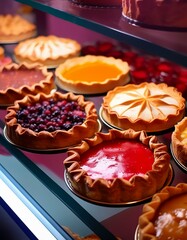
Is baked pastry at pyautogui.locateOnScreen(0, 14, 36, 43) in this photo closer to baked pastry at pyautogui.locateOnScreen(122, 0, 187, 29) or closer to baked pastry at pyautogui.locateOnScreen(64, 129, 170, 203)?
baked pastry at pyautogui.locateOnScreen(64, 129, 170, 203)

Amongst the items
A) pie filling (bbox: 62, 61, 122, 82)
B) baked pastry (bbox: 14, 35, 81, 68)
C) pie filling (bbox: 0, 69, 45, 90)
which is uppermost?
pie filling (bbox: 62, 61, 122, 82)

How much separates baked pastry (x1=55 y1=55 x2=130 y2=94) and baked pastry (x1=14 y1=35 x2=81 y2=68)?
137 mm

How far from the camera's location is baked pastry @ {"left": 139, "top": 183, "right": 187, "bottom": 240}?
1.23 metres

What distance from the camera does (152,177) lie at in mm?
1437

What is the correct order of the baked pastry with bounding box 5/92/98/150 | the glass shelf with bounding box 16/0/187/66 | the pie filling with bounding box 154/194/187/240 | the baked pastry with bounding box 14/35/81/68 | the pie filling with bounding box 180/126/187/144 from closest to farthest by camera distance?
the glass shelf with bounding box 16/0/187/66 < the pie filling with bounding box 154/194/187/240 < the pie filling with bounding box 180/126/187/144 < the baked pastry with bounding box 5/92/98/150 < the baked pastry with bounding box 14/35/81/68

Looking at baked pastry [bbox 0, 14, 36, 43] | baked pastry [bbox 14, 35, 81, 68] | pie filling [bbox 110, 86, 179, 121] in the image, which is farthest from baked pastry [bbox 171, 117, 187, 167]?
baked pastry [bbox 0, 14, 36, 43]

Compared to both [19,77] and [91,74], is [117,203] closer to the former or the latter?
[91,74]

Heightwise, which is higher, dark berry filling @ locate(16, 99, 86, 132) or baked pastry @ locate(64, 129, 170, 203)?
baked pastry @ locate(64, 129, 170, 203)

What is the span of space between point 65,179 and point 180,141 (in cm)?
48

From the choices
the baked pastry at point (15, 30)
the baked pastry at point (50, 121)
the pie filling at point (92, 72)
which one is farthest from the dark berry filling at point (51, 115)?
the baked pastry at point (15, 30)

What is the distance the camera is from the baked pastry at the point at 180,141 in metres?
1.57

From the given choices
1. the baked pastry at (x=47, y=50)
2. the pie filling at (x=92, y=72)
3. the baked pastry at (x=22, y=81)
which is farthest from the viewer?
the baked pastry at (x=47, y=50)

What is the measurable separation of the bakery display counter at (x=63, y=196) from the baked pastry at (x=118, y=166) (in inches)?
1.4

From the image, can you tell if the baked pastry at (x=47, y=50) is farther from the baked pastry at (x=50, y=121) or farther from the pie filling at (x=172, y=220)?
the pie filling at (x=172, y=220)
